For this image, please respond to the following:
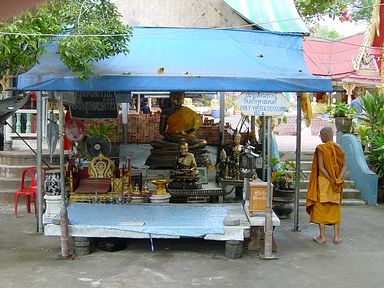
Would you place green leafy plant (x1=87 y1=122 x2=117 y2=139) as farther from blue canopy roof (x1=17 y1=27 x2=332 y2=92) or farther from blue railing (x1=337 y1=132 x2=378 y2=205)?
blue railing (x1=337 y1=132 x2=378 y2=205)

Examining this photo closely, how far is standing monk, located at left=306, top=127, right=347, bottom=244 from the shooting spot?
746 cm

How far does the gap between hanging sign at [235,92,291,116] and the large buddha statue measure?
10.1 ft

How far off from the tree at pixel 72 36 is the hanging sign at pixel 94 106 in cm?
230

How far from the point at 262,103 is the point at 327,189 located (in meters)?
1.62

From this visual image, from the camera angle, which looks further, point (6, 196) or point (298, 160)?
point (6, 196)

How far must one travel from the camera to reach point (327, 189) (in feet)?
24.5

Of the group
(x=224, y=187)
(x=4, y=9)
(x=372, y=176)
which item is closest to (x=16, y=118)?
(x=224, y=187)

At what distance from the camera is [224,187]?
8836 mm

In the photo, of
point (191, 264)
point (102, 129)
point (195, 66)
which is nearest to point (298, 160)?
point (195, 66)

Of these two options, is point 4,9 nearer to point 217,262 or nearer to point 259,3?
point 217,262

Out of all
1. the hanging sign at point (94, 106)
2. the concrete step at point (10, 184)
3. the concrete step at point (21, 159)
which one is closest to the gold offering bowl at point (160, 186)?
the hanging sign at point (94, 106)

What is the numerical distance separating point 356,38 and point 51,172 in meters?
19.0

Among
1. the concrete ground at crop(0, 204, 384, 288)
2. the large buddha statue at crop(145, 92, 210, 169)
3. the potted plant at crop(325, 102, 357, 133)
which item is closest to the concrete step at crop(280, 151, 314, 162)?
the potted plant at crop(325, 102, 357, 133)

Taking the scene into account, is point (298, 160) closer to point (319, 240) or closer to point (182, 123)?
point (319, 240)
